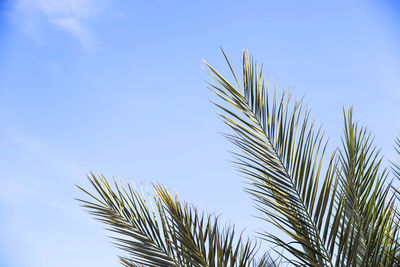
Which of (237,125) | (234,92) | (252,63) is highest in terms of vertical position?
(252,63)

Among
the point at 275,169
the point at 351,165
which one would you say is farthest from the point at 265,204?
the point at 351,165

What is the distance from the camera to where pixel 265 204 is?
1.95m

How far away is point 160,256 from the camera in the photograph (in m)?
1.95

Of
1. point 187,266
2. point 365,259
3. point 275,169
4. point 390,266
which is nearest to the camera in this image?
point 365,259

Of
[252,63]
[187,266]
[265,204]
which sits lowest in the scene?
[187,266]

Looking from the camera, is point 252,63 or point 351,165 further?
point 252,63

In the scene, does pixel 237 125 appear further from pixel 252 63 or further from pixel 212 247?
pixel 212 247

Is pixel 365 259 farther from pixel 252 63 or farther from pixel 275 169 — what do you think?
pixel 252 63

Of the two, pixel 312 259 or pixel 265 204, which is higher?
pixel 265 204

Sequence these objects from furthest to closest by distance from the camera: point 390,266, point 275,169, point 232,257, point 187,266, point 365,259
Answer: point 275,169 < point 187,266 < point 232,257 < point 390,266 < point 365,259

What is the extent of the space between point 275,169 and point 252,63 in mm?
596

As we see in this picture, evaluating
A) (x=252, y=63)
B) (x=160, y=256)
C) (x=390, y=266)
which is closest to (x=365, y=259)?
(x=390, y=266)

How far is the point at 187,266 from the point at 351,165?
0.97 meters

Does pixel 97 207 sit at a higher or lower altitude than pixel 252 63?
lower
